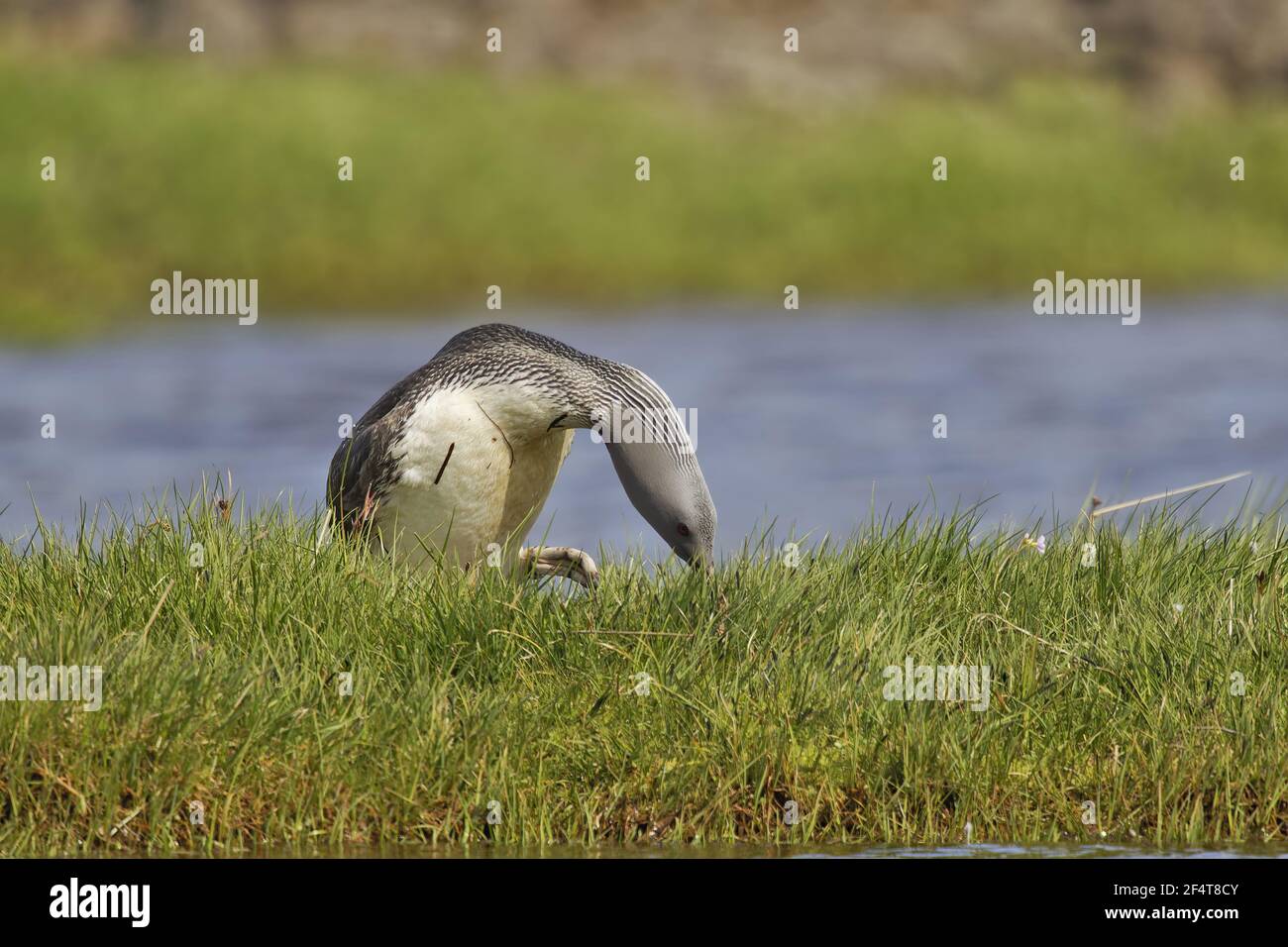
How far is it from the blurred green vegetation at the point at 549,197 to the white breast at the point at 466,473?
1619 centimetres

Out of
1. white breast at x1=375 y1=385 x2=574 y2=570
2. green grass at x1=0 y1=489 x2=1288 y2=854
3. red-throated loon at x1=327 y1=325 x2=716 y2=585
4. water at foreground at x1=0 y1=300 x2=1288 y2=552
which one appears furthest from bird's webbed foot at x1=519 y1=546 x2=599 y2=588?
water at foreground at x1=0 y1=300 x2=1288 y2=552

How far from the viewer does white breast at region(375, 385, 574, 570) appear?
649 centimetres

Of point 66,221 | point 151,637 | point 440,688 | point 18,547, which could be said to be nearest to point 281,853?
point 440,688

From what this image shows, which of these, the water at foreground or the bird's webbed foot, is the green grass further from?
the water at foreground

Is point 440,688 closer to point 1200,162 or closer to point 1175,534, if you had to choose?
point 1175,534

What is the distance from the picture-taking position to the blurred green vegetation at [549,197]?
976 inches

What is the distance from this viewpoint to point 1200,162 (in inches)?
1252

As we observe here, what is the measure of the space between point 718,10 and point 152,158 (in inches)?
699


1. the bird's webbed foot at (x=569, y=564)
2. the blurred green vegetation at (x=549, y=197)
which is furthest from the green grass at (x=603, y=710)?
the blurred green vegetation at (x=549, y=197)

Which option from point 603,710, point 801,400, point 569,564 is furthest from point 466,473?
point 801,400

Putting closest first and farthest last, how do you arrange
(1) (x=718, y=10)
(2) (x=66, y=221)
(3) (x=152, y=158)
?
(2) (x=66, y=221) → (3) (x=152, y=158) → (1) (x=718, y=10)

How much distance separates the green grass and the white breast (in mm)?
388

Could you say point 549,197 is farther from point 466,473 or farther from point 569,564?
point 466,473

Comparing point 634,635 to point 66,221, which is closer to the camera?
point 634,635
